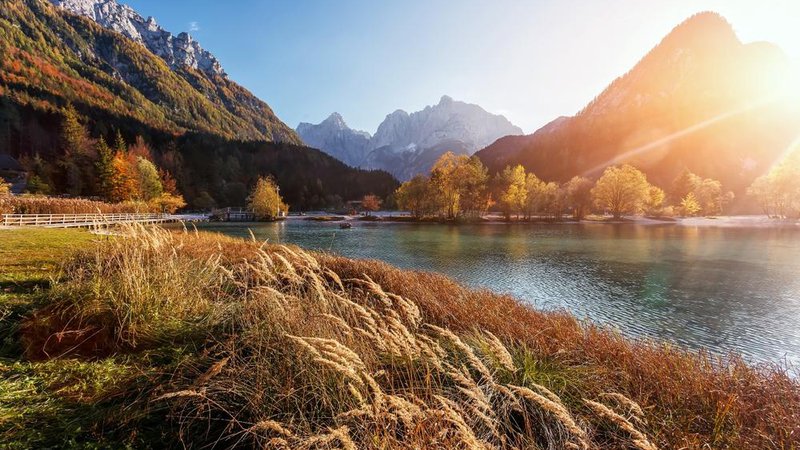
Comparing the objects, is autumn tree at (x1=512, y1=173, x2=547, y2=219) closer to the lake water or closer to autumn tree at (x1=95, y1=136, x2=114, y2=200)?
the lake water

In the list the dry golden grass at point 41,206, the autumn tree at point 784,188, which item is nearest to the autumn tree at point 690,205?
the autumn tree at point 784,188

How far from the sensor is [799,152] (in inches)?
2596

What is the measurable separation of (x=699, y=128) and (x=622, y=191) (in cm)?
13750

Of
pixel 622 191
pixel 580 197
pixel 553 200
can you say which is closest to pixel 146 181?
pixel 553 200

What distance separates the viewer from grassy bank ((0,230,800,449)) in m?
2.97

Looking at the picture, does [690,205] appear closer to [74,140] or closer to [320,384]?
[320,384]

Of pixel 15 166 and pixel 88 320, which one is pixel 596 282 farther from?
pixel 15 166

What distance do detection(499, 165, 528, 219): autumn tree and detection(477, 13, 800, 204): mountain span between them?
105m

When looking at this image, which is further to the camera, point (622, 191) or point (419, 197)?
point (419, 197)

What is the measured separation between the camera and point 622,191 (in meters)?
72.8

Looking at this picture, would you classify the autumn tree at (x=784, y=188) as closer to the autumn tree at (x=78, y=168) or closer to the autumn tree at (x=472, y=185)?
the autumn tree at (x=472, y=185)

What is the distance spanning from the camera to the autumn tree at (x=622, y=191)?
236 feet

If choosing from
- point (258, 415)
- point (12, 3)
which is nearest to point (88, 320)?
point (258, 415)

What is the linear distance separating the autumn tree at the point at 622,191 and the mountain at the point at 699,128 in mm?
89283
